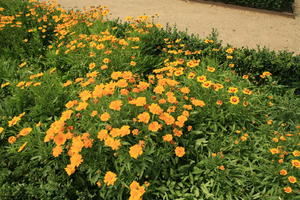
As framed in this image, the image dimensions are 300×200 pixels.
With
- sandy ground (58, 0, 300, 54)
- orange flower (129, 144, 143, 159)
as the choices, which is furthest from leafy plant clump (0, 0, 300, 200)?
sandy ground (58, 0, 300, 54)

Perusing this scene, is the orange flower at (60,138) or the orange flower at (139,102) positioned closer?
the orange flower at (60,138)

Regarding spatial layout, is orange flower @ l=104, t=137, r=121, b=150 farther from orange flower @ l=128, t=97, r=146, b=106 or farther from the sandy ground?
the sandy ground

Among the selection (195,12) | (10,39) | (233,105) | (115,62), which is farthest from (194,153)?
(195,12)

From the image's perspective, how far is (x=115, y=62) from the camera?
11.8 ft

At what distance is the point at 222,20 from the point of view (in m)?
7.20

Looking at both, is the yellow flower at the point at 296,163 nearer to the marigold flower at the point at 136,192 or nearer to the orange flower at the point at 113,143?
the marigold flower at the point at 136,192

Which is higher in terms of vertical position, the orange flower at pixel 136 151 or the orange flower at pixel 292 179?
the orange flower at pixel 136 151

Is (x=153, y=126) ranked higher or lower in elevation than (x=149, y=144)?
higher

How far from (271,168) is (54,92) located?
281 centimetres

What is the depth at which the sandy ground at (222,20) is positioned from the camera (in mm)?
6080

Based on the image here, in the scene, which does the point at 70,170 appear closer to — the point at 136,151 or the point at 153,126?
the point at 136,151

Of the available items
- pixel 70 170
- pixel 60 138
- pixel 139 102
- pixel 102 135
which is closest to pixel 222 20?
pixel 139 102

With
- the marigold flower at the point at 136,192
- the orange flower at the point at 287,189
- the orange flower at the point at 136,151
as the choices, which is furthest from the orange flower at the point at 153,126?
the orange flower at the point at 287,189

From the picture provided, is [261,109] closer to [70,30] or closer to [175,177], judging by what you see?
[175,177]
